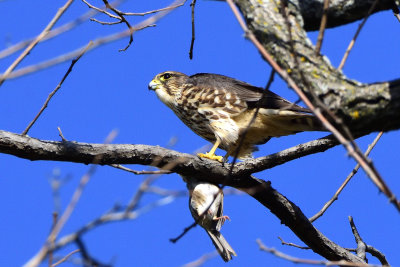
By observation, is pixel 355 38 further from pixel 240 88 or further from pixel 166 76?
pixel 166 76

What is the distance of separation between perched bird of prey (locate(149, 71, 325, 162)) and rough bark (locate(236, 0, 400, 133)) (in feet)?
6.44

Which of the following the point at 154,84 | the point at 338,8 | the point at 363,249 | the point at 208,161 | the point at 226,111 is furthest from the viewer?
the point at 154,84

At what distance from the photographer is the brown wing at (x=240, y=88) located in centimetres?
467

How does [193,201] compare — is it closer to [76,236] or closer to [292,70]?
[292,70]

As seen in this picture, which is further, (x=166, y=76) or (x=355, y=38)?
(x=166, y=76)

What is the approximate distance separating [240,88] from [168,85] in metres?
0.88

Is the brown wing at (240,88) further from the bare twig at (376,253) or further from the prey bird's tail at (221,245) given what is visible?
the bare twig at (376,253)

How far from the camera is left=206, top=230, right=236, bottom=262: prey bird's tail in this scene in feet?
15.9

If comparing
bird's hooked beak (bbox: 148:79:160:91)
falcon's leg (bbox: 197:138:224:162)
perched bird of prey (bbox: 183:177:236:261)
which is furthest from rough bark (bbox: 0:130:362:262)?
bird's hooked beak (bbox: 148:79:160:91)

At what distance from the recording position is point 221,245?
4.93 meters

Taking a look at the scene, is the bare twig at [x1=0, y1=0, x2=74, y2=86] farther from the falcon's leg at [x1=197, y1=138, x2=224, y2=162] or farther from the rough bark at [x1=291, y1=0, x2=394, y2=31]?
the falcon's leg at [x1=197, y1=138, x2=224, y2=162]

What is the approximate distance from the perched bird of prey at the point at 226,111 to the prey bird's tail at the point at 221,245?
25.5 inches

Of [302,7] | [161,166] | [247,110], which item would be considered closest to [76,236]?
[302,7]

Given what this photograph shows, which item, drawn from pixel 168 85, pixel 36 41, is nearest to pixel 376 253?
pixel 168 85
